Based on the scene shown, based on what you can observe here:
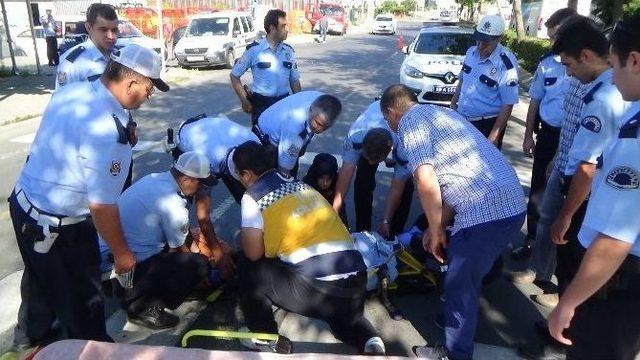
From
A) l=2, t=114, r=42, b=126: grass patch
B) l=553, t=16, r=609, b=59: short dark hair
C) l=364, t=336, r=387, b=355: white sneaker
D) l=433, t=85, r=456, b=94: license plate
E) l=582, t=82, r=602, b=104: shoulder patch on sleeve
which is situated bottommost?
l=2, t=114, r=42, b=126: grass patch

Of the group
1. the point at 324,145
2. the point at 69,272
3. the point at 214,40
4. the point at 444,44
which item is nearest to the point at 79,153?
the point at 69,272

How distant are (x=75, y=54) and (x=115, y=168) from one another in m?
2.28

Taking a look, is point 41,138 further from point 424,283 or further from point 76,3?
point 76,3

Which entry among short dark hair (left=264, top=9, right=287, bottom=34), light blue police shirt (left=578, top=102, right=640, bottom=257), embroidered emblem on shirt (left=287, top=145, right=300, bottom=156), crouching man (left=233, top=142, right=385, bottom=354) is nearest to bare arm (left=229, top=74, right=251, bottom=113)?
short dark hair (left=264, top=9, right=287, bottom=34)

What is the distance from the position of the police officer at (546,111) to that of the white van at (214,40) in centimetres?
1209

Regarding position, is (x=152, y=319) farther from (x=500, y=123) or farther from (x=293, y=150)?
(x=500, y=123)

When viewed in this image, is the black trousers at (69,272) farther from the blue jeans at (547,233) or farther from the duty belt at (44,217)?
the blue jeans at (547,233)

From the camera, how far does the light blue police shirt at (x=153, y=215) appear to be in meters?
2.88

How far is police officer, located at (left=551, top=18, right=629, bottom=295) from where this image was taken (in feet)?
7.77

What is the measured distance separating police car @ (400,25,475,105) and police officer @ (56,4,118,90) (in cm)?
566

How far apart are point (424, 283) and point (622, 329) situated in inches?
70.4

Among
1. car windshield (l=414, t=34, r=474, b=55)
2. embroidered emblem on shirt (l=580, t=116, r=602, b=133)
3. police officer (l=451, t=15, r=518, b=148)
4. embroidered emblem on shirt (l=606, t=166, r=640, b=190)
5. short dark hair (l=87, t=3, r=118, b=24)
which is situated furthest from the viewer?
car windshield (l=414, t=34, r=474, b=55)

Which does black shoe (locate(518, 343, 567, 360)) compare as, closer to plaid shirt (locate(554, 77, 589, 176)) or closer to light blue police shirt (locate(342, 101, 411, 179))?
plaid shirt (locate(554, 77, 589, 176))

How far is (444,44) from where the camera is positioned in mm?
9414
